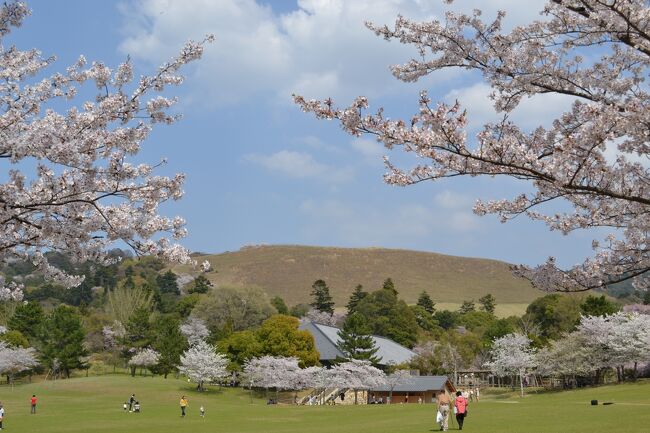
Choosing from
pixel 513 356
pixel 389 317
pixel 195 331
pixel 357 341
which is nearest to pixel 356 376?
pixel 357 341

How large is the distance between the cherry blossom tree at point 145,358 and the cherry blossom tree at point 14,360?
1108cm

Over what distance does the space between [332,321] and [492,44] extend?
109 metres

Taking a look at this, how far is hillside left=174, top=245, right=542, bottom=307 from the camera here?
156125mm

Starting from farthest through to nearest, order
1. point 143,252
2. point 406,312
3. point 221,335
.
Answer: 1. point 406,312
2. point 221,335
3. point 143,252

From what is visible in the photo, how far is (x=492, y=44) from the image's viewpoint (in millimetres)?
8336

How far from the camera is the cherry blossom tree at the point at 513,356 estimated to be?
6856 cm

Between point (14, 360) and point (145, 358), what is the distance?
15109 mm

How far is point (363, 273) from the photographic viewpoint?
17175cm

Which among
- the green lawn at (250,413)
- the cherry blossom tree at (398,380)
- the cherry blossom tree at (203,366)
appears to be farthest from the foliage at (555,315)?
the cherry blossom tree at (203,366)

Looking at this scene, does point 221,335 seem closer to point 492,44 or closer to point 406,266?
point 492,44

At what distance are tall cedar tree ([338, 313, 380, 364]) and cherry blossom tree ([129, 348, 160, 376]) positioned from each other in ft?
77.5

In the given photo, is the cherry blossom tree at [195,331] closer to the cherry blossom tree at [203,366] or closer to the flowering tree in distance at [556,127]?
the cherry blossom tree at [203,366]

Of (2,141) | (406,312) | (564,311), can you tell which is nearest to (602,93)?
(2,141)

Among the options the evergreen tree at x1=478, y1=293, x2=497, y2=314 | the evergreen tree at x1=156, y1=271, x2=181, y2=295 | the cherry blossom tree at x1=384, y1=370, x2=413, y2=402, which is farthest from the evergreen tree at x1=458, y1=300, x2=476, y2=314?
the cherry blossom tree at x1=384, y1=370, x2=413, y2=402
